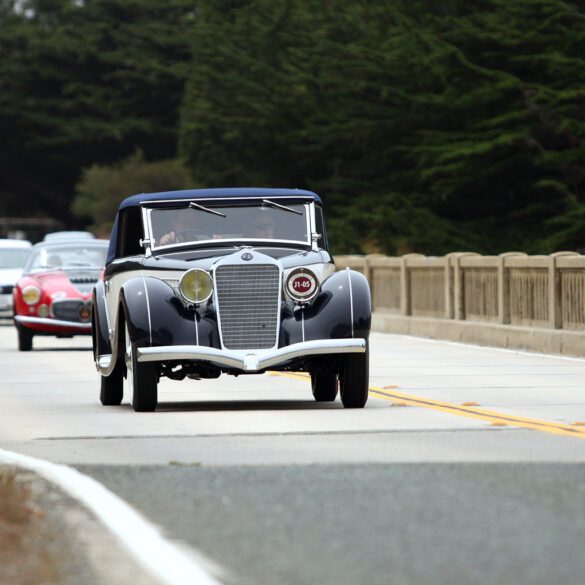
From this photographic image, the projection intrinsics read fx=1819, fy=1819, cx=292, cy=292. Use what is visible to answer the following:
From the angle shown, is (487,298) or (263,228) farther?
(487,298)

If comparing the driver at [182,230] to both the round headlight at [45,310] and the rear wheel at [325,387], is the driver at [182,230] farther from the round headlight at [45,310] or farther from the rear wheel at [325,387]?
the round headlight at [45,310]

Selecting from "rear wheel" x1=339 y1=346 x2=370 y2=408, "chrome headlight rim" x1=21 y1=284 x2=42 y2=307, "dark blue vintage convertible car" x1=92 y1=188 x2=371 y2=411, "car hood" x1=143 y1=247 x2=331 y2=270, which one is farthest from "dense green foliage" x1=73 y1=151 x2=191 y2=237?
"rear wheel" x1=339 y1=346 x2=370 y2=408

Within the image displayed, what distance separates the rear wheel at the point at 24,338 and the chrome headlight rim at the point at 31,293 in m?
0.49

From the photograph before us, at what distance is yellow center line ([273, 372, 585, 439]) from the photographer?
13203mm

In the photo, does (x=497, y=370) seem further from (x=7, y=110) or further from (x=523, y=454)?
(x=7, y=110)

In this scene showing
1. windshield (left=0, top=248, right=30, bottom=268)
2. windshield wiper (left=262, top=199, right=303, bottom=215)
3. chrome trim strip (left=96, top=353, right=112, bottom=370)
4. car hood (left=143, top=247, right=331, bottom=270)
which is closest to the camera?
car hood (left=143, top=247, right=331, bottom=270)

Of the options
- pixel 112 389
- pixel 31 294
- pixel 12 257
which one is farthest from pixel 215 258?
pixel 12 257

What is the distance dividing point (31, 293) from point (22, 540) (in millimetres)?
19314

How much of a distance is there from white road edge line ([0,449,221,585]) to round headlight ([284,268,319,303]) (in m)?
4.31

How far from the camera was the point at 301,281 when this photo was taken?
15211mm

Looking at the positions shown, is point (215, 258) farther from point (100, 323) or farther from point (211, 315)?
point (100, 323)

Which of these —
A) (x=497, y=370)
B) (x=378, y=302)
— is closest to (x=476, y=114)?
(x=378, y=302)

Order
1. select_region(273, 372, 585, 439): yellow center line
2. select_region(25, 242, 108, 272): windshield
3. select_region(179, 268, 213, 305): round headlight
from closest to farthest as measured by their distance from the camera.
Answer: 1. select_region(273, 372, 585, 439): yellow center line
2. select_region(179, 268, 213, 305): round headlight
3. select_region(25, 242, 108, 272): windshield

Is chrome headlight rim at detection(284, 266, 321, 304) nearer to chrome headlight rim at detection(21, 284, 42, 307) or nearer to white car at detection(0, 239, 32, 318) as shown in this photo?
chrome headlight rim at detection(21, 284, 42, 307)
